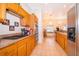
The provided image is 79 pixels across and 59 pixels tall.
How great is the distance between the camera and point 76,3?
2459mm

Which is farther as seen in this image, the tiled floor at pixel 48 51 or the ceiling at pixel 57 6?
the tiled floor at pixel 48 51

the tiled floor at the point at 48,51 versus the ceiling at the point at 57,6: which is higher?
the ceiling at the point at 57,6

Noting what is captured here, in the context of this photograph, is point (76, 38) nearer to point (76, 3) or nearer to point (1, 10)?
point (76, 3)

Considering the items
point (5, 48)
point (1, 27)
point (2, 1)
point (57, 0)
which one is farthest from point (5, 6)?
point (57, 0)

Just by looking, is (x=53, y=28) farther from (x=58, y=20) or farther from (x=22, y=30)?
(x=22, y=30)

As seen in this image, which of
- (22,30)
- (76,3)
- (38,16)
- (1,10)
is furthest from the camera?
(38,16)

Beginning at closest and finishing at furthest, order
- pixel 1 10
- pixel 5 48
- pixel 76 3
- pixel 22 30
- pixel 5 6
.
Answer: pixel 5 48 → pixel 1 10 → pixel 5 6 → pixel 76 3 → pixel 22 30

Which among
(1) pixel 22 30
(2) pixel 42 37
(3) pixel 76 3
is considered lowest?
(2) pixel 42 37

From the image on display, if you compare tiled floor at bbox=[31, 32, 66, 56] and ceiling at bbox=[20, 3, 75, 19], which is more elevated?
ceiling at bbox=[20, 3, 75, 19]

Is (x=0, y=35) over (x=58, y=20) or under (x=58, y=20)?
under

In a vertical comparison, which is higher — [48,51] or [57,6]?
[57,6]

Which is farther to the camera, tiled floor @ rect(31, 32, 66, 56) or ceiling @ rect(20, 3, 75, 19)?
tiled floor @ rect(31, 32, 66, 56)

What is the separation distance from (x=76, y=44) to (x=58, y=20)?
57.2 inches

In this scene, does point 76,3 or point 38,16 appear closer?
point 76,3
